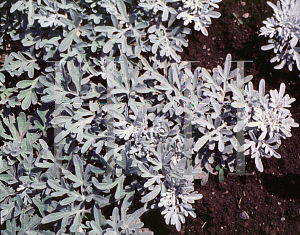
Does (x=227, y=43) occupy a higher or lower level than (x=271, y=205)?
higher

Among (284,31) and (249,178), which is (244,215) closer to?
(249,178)

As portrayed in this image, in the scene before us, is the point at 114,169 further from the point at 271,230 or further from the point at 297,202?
the point at 297,202

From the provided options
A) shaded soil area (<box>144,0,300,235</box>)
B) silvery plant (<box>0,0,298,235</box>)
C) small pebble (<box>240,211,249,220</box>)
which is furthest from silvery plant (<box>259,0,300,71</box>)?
small pebble (<box>240,211,249,220</box>)

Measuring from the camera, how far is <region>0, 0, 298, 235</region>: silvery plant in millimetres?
1840

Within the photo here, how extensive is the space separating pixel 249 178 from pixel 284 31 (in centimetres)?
128

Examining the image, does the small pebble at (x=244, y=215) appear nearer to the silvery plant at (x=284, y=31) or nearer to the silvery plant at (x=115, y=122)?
the silvery plant at (x=115, y=122)

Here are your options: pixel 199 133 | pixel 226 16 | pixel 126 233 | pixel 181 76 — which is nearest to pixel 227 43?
pixel 226 16

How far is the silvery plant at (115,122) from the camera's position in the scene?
6.04ft

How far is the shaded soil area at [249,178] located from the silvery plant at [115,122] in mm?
221

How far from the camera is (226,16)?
87.7 inches

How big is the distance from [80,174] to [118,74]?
818 mm

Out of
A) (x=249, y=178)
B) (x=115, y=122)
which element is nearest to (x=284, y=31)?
(x=249, y=178)

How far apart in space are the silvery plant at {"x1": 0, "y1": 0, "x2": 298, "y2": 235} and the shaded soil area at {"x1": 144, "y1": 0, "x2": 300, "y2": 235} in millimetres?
221

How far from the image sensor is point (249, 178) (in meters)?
2.16
